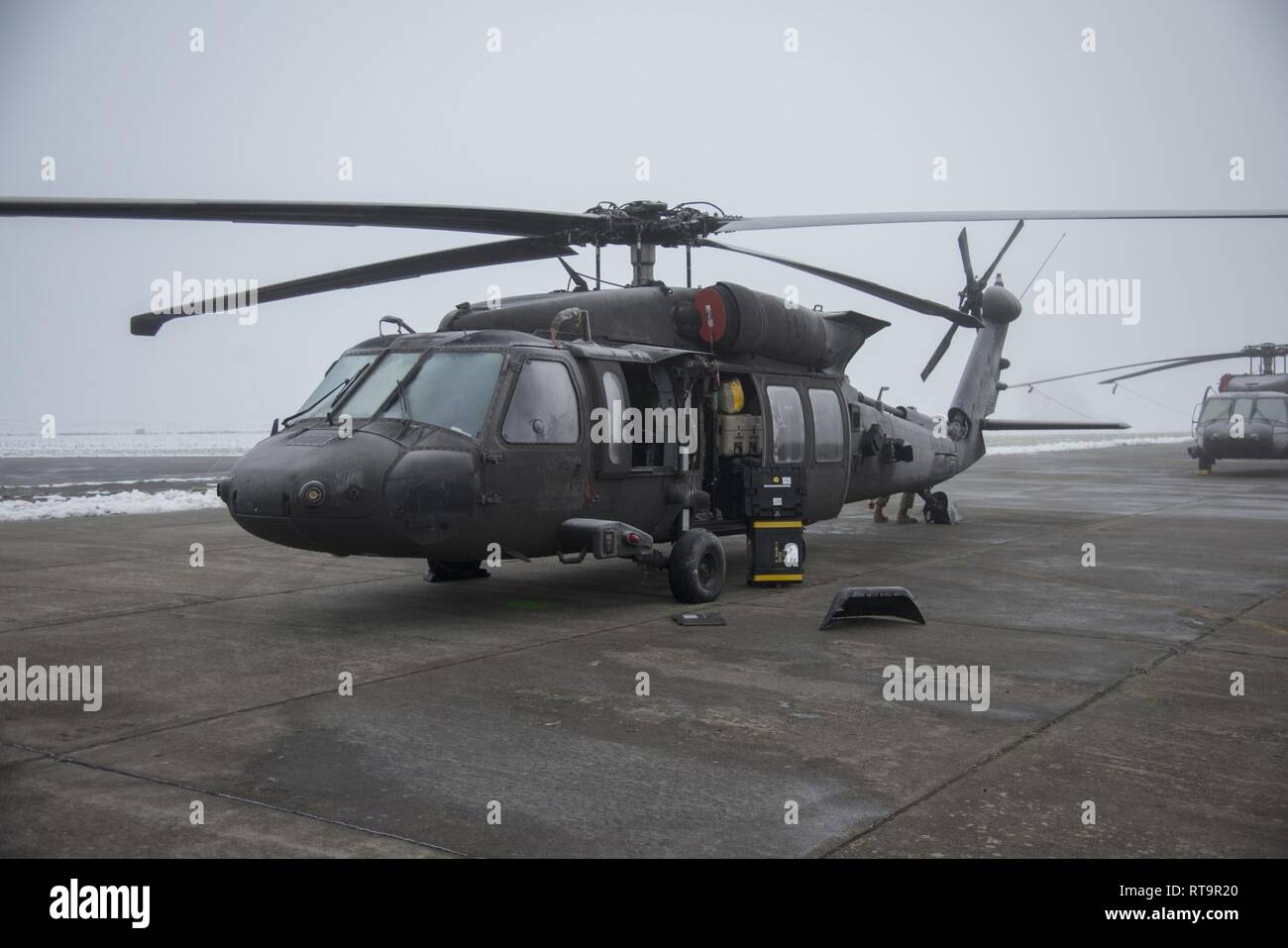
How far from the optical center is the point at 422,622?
28.2ft

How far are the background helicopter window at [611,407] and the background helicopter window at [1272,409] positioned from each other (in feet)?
81.6

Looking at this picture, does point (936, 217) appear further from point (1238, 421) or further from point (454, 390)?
point (1238, 421)

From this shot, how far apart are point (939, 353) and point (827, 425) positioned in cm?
322

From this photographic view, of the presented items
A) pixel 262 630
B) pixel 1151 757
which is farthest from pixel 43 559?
pixel 1151 757

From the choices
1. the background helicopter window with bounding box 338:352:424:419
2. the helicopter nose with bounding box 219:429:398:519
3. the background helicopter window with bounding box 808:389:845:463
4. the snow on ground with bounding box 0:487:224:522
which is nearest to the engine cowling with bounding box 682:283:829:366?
the background helicopter window with bounding box 808:389:845:463

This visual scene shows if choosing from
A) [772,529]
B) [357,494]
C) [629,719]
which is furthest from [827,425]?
[629,719]

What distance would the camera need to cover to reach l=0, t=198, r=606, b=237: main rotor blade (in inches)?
267

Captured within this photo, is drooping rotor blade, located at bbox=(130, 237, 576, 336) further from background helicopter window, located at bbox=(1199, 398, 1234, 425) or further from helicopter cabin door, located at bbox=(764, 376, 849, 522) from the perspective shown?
background helicopter window, located at bbox=(1199, 398, 1234, 425)

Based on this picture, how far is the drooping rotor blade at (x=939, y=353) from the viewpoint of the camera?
14211 millimetres

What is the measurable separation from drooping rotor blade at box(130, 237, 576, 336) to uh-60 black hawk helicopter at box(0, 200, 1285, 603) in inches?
0.9

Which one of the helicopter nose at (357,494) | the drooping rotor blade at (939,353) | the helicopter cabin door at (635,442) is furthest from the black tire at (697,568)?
the drooping rotor blade at (939,353)

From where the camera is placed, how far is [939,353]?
14594 millimetres

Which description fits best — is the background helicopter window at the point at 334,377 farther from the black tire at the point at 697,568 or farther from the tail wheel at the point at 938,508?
the tail wheel at the point at 938,508
